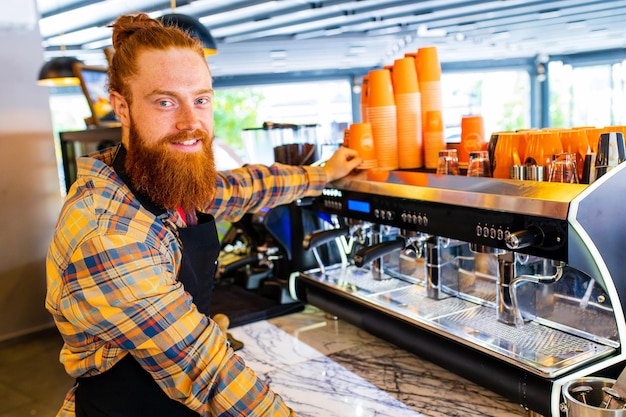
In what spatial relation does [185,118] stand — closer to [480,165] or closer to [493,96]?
[480,165]

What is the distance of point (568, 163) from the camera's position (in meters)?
1.17

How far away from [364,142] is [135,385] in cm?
89

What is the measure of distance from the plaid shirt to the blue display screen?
1.93 ft

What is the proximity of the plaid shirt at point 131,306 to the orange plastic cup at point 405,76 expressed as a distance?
0.82 meters

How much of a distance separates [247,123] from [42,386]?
530 centimetres

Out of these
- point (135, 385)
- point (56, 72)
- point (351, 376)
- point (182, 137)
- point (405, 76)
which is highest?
point (56, 72)

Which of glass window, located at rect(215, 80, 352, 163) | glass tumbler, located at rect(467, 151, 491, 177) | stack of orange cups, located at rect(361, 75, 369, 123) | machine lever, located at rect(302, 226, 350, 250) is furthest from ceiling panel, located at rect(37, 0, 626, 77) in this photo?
glass tumbler, located at rect(467, 151, 491, 177)

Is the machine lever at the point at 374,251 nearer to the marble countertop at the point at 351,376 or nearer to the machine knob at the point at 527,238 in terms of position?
the marble countertop at the point at 351,376

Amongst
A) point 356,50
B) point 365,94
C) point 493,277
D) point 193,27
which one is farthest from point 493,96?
point 493,277

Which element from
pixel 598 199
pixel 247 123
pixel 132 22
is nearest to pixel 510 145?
pixel 598 199

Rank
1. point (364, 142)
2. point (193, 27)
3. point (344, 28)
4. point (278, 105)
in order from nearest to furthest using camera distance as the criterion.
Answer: point (364, 142) < point (193, 27) < point (344, 28) < point (278, 105)

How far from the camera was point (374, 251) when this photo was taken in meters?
1.47

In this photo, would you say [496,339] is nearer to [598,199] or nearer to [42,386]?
[598,199]

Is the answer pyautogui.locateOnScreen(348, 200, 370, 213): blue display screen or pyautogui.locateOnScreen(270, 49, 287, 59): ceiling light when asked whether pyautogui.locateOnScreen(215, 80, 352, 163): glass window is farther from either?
pyautogui.locateOnScreen(348, 200, 370, 213): blue display screen
